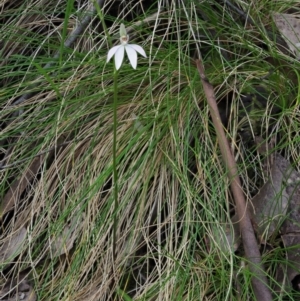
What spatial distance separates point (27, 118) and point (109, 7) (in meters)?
0.54

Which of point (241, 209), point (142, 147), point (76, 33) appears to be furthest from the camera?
point (76, 33)

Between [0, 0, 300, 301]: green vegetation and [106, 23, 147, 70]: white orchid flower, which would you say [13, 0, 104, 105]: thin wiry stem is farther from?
[106, 23, 147, 70]: white orchid flower

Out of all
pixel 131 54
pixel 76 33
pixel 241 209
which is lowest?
pixel 241 209

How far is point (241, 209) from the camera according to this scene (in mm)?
2094

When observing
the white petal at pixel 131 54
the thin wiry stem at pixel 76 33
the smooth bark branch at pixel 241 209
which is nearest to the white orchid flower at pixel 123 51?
the white petal at pixel 131 54

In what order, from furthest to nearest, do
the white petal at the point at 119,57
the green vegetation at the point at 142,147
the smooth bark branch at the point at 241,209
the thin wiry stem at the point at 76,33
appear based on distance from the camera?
1. the thin wiry stem at the point at 76,33
2. the green vegetation at the point at 142,147
3. the smooth bark branch at the point at 241,209
4. the white petal at the point at 119,57

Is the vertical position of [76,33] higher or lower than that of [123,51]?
lower

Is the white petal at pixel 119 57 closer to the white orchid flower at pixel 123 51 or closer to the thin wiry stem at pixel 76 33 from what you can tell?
the white orchid flower at pixel 123 51

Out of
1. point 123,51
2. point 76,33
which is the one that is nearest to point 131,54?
point 123,51

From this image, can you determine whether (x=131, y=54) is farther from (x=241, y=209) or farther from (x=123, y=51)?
(x=241, y=209)

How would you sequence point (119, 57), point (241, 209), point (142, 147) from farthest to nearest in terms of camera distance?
1. point (142, 147)
2. point (241, 209)
3. point (119, 57)

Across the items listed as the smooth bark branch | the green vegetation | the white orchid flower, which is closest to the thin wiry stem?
the green vegetation

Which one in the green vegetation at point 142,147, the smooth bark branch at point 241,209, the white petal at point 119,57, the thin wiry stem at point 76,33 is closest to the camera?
the white petal at point 119,57

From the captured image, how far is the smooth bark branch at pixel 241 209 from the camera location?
1975mm
